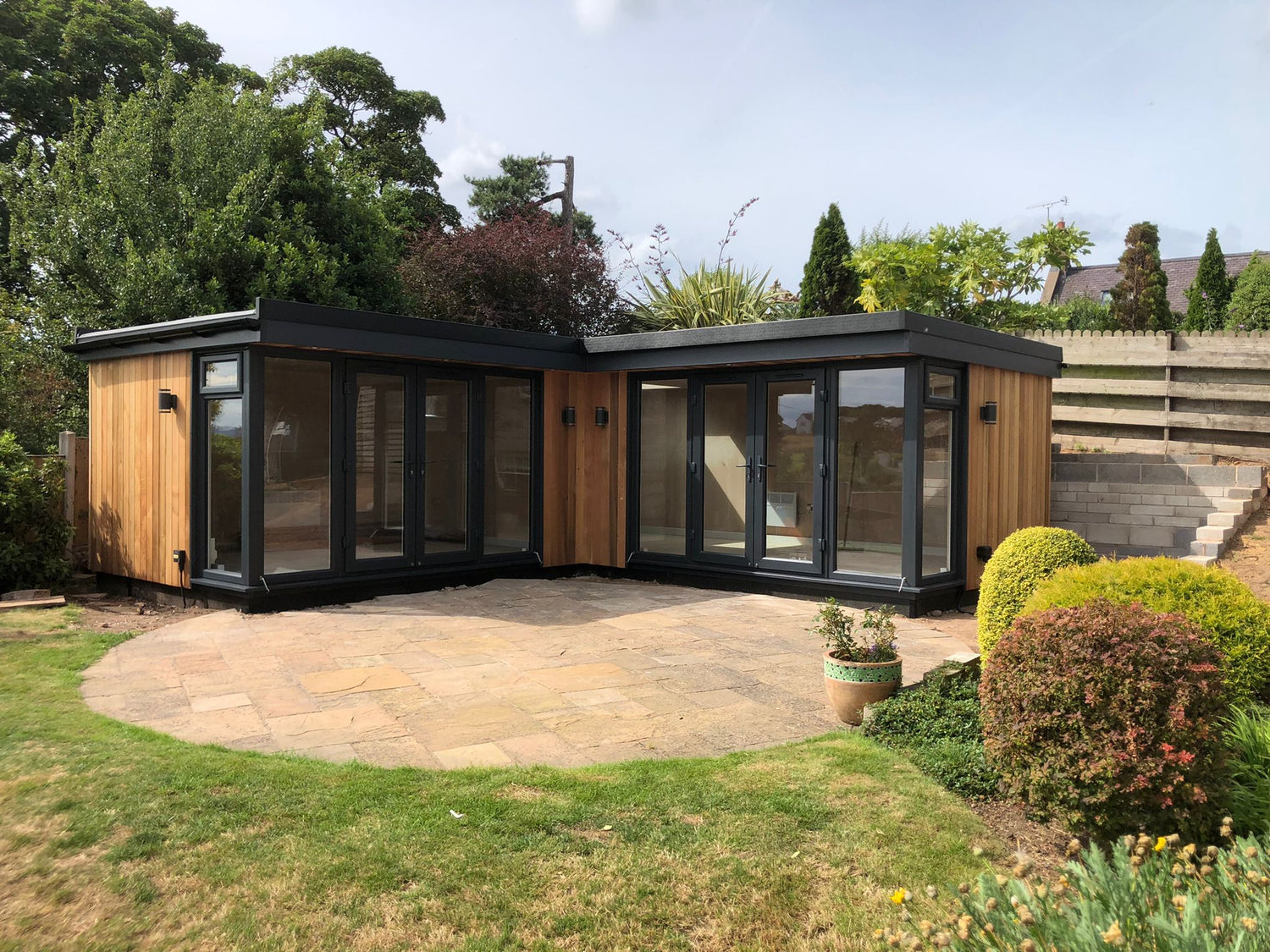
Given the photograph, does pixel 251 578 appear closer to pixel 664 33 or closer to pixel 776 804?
pixel 776 804

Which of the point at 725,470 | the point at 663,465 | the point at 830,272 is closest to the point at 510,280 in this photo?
the point at 830,272

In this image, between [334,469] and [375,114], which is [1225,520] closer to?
[334,469]

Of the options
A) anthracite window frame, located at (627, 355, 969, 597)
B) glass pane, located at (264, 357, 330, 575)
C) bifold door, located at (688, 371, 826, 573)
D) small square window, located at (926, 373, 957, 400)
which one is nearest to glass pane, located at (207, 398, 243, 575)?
glass pane, located at (264, 357, 330, 575)

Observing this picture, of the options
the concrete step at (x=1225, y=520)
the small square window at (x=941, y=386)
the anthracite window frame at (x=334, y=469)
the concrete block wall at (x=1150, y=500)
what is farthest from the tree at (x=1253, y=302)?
the anthracite window frame at (x=334, y=469)

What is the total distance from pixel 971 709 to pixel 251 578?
5234mm

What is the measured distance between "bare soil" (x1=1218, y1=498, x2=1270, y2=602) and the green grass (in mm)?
5726

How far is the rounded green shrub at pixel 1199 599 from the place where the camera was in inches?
133

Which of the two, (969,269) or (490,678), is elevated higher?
(969,269)

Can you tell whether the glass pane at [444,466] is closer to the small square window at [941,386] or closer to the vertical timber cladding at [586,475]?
the vertical timber cladding at [586,475]

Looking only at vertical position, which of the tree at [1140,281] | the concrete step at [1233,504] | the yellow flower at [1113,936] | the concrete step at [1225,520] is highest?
the tree at [1140,281]

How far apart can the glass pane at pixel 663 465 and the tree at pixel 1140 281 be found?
50.9ft

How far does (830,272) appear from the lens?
15883mm

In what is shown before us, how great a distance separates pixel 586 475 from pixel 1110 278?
99.0 feet

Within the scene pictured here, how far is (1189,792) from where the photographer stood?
106 inches
